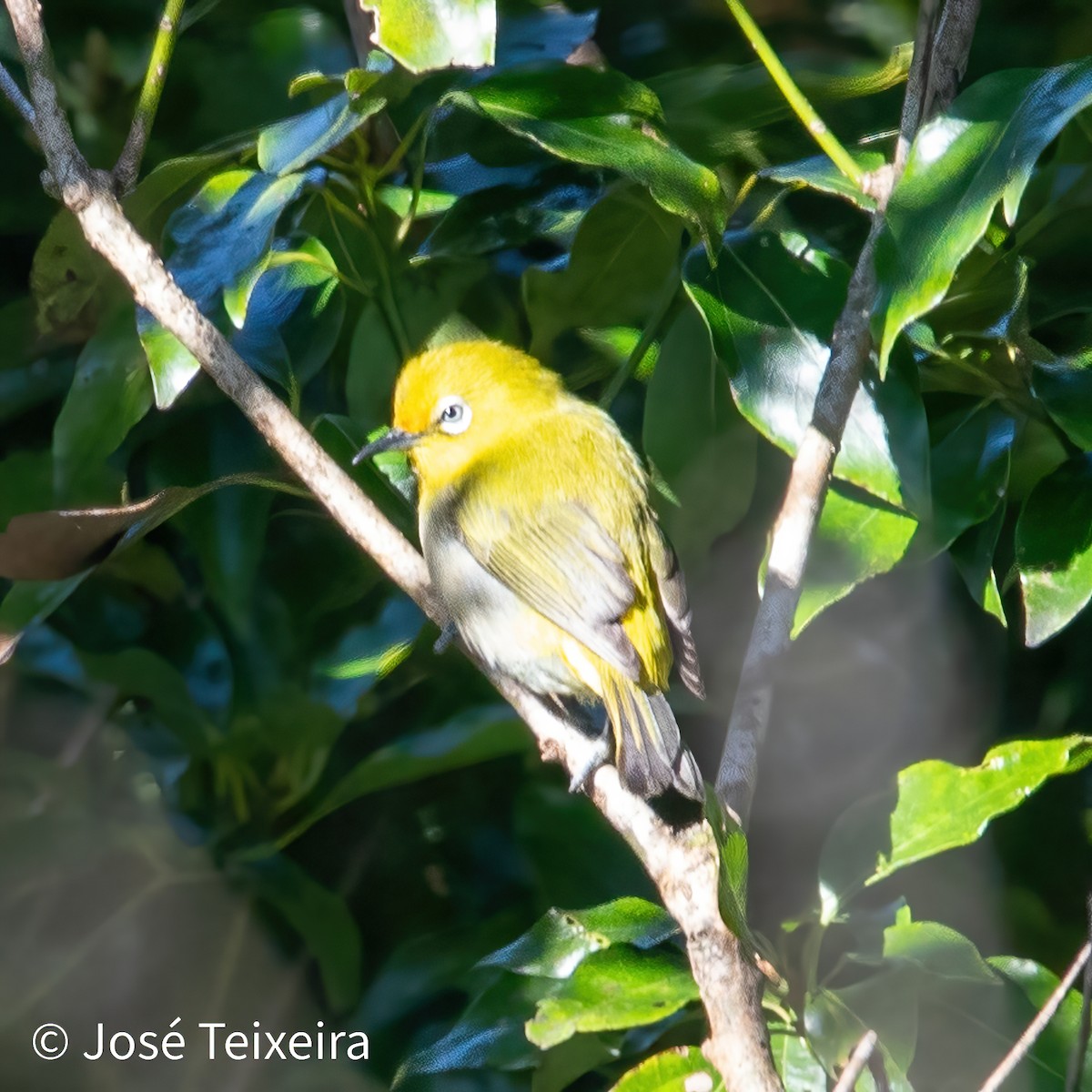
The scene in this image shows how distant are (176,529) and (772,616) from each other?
93 centimetres

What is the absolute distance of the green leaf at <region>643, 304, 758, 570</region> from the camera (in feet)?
5.35

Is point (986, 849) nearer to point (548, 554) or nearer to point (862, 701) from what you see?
point (862, 701)

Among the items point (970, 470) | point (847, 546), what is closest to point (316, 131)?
point (847, 546)

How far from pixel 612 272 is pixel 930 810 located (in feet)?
2.55

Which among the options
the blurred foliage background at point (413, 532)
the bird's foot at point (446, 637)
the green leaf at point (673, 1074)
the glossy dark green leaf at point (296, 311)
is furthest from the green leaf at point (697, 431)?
the green leaf at point (673, 1074)

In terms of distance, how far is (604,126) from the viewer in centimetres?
140

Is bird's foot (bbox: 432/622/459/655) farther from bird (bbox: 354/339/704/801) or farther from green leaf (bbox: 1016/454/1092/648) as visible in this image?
green leaf (bbox: 1016/454/1092/648)

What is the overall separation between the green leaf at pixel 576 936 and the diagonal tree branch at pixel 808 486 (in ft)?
0.64

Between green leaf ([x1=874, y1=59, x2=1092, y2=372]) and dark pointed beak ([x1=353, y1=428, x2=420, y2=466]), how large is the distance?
0.75 meters

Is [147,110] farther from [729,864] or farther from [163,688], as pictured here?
[729,864]

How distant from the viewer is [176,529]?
1.89 m

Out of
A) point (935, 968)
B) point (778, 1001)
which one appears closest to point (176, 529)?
point (778, 1001)

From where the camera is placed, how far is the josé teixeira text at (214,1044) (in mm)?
1912

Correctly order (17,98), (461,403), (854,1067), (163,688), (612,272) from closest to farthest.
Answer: (854,1067) < (17,98) < (612,272) < (163,688) < (461,403)
